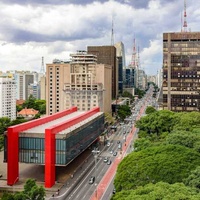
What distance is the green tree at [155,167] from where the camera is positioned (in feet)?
160

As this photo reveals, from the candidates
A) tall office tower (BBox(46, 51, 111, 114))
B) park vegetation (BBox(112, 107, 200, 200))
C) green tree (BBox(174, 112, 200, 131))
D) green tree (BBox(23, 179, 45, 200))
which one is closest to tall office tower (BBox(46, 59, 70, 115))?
tall office tower (BBox(46, 51, 111, 114))

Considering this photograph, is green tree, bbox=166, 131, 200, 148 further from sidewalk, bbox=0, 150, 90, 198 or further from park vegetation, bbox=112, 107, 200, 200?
sidewalk, bbox=0, 150, 90, 198

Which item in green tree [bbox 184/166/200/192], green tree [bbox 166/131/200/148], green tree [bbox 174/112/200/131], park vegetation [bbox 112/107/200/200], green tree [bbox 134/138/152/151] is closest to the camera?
park vegetation [bbox 112/107/200/200]

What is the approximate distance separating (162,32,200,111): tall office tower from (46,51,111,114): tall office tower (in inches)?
993

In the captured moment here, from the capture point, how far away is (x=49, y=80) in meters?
132

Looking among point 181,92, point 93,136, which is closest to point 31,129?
point 93,136

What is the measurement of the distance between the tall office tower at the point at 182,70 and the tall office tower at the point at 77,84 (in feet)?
82.8

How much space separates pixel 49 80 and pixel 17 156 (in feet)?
231

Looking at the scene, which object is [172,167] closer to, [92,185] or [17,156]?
[92,185]

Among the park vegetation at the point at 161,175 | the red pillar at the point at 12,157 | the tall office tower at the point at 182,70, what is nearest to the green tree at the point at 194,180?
the park vegetation at the point at 161,175

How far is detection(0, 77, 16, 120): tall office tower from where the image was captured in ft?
505

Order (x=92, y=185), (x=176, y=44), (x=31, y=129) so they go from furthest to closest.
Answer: (x=176, y=44)
(x=31, y=129)
(x=92, y=185)

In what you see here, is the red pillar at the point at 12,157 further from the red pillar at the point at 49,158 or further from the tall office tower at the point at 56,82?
the tall office tower at the point at 56,82

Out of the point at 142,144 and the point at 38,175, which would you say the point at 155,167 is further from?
the point at 38,175
